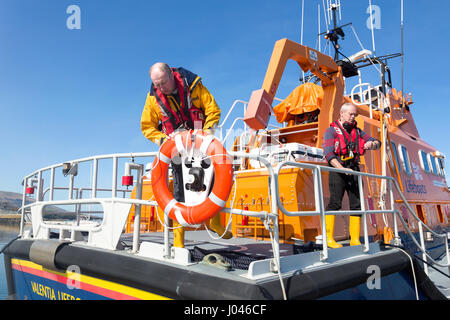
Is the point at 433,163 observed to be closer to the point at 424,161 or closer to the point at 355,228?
the point at 424,161

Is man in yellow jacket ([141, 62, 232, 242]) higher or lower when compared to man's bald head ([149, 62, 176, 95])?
lower

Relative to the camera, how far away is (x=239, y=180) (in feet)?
17.0

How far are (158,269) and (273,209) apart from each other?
94 centimetres

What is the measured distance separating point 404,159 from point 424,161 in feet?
5.03

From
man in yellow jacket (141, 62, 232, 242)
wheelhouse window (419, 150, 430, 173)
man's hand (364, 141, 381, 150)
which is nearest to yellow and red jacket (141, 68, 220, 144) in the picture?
man in yellow jacket (141, 62, 232, 242)

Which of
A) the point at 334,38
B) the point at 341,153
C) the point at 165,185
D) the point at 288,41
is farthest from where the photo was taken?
the point at 334,38

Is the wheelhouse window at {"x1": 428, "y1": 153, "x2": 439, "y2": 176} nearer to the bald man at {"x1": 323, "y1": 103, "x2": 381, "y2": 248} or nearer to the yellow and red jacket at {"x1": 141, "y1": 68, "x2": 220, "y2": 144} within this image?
the bald man at {"x1": 323, "y1": 103, "x2": 381, "y2": 248}

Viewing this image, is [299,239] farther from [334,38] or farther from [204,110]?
[334,38]

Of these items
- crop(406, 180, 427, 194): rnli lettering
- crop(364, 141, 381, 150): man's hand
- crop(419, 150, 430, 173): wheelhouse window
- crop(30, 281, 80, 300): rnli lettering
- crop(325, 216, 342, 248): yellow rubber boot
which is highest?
crop(419, 150, 430, 173): wheelhouse window

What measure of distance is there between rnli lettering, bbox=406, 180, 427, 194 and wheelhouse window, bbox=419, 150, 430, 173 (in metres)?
0.51

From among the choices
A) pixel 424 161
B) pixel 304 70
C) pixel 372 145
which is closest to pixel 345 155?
pixel 372 145

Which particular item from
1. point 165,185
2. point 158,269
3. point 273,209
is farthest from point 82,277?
point 273,209

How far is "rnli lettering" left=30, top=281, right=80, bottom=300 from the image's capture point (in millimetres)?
3041

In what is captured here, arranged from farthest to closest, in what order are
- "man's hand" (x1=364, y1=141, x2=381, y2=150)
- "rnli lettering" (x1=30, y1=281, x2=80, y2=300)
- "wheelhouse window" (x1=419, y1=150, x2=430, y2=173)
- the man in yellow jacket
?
1. "wheelhouse window" (x1=419, y1=150, x2=430, y2=173)
2. "man's hand" (x1=364, y1=141, x2=381, y2=150)
3. "rnli lettering" (x1=30, y1=281, x2=80, y2=300)
4. the man in yellow jacket
